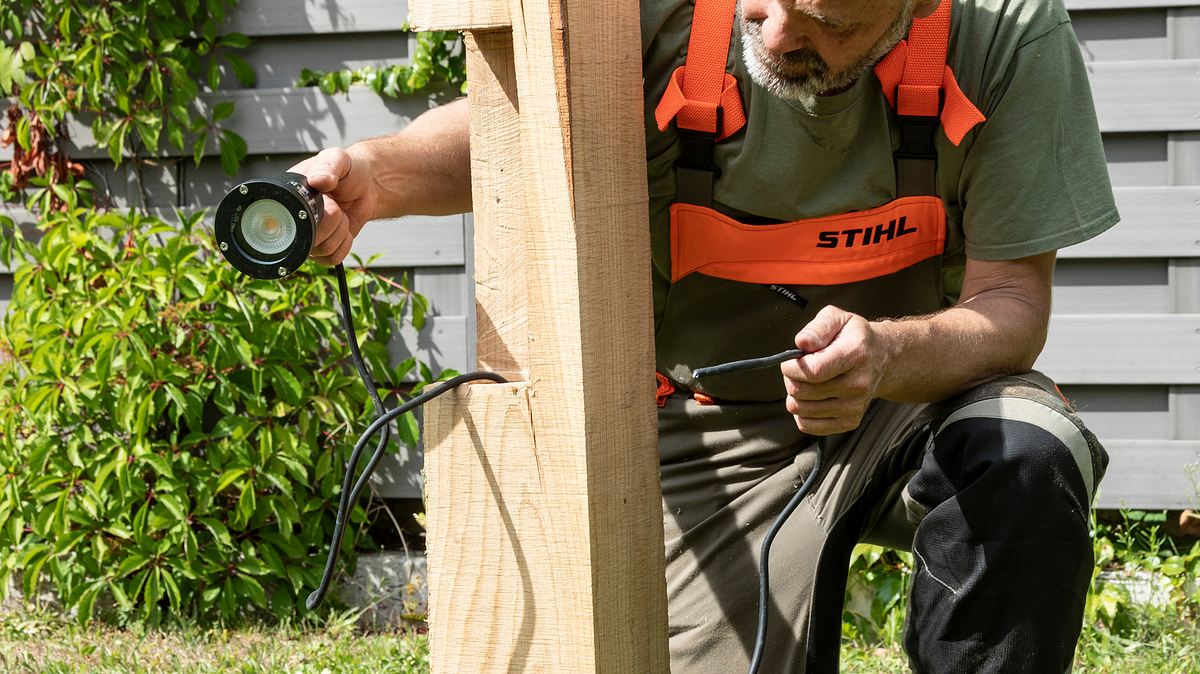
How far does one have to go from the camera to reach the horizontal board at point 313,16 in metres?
3.53

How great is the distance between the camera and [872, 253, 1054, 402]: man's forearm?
169cm

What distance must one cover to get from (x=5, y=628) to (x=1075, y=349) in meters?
3.31

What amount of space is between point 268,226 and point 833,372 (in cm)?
78

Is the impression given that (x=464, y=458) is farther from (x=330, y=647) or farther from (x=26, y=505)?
(x=26, y=505)

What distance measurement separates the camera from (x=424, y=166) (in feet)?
6.20

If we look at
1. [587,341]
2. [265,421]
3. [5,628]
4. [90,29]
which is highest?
[90,29]

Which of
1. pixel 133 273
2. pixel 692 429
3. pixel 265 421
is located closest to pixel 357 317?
pixel 265 421

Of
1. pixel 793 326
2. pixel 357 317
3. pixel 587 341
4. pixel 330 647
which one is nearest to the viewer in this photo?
pixel 587 341

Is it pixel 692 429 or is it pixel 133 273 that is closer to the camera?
pixel 692 429

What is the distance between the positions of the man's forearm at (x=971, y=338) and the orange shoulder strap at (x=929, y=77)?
0.89 feet

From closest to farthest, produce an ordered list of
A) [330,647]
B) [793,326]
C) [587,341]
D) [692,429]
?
1. [587,341]
2. [793,326]
3. [692,429]
4. [330,647]

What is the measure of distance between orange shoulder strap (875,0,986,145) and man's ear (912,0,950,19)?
0.03 metres

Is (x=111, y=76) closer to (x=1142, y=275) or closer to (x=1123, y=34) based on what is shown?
(x=1123, y=34)

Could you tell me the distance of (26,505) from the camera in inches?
131
